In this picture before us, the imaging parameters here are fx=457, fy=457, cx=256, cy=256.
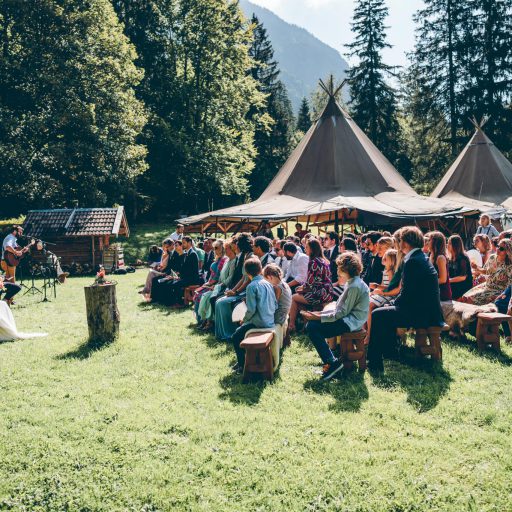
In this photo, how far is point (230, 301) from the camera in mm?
Result: 7168

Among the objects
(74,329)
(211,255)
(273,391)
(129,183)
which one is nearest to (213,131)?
(129,183)

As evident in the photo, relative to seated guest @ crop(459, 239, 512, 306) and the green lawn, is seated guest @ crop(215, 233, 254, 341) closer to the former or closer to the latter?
the green lawn

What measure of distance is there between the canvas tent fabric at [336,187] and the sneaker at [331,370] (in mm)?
6960

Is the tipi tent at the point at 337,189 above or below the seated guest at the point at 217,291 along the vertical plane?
above

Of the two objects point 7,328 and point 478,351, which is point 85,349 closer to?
point 7,328

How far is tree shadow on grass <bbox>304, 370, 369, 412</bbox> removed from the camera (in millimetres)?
4430

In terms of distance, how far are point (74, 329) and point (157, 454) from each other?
16.6 ft

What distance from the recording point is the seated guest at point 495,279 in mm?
6586

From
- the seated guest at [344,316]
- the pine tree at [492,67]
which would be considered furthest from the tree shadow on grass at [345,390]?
the pine tree at [492,67]

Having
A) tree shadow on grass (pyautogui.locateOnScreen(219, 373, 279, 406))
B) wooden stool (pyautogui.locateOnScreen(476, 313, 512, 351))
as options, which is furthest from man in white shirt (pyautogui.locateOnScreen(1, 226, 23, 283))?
wooden stool (pyautogui.locateOnScreen(476, 313, 512, 351))

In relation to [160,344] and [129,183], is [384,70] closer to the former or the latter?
[129,183]

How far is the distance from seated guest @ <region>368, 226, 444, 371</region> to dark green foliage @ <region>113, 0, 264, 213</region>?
21.9 m

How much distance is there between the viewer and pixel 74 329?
26.5ft

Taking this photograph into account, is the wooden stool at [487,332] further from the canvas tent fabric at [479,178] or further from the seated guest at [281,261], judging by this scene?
the canvas tent fabric at [479,178]
